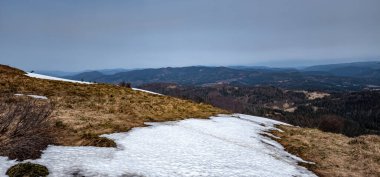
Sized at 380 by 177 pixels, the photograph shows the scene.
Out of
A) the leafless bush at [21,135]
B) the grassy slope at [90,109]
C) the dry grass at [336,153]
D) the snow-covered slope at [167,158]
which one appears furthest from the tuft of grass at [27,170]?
the dry grass at [336,153]

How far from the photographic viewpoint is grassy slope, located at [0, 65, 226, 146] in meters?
28.2

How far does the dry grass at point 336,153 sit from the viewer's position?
27.4m

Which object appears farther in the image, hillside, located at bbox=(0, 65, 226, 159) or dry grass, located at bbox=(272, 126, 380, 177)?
dry grass, located at bbox=(272, 126, 380, 177)

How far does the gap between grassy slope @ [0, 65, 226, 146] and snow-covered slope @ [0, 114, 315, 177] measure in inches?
95.4

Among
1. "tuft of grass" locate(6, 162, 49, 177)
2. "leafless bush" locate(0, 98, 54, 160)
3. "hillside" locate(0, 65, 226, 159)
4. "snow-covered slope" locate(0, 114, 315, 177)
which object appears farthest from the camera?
"hillside" locate(0, 65, 226, 159)

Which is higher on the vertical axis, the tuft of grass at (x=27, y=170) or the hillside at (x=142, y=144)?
the tuft of grass at (x=27, y=170)

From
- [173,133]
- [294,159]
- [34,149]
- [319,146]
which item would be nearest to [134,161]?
[34,149]

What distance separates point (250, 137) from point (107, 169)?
19.7 m

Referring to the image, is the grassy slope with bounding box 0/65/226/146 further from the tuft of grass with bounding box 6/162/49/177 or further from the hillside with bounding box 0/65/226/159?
the tuft of grass with bounding box 6/162/49/177

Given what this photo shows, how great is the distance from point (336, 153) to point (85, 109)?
25.5 meters

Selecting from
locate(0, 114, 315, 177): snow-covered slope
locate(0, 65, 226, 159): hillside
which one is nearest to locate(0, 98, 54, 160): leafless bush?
locate(0, 114, 315, 177): snow-covered slope

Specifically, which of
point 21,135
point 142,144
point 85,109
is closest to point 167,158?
point 142,144

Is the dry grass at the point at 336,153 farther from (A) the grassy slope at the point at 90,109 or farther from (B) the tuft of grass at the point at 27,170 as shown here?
(B) the tuft of grass at the point at 27,170

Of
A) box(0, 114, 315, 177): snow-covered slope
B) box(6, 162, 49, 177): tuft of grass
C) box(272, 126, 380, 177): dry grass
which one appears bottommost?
box(272, 126, 380, 177): dry grass
